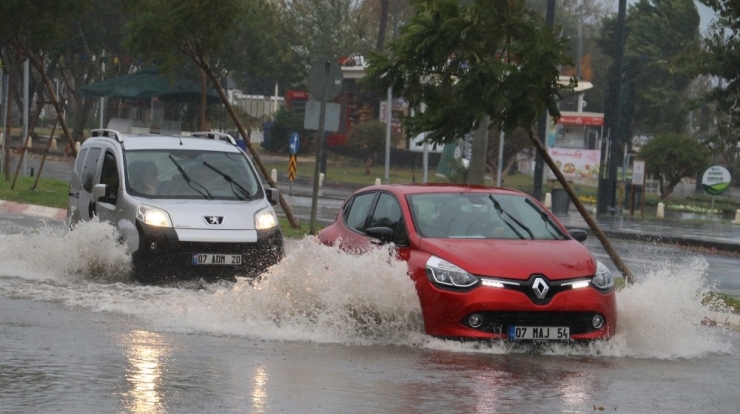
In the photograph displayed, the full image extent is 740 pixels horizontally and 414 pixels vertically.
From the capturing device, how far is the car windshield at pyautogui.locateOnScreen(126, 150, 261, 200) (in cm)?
1520

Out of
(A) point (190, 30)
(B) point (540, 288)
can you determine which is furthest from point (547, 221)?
(A) point (190, 30)

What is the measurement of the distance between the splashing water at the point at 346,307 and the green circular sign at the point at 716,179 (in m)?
25.8

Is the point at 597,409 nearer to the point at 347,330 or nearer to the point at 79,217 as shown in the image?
the point at 347,330

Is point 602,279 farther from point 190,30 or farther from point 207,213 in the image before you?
point 190,30

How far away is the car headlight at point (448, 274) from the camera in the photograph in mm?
10336

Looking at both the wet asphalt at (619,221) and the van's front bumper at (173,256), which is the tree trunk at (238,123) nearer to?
the wet asphalt at (619,221)

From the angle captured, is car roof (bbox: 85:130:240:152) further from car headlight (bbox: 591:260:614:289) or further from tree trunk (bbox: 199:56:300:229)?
car headlight (bbox: 591:260:614:289)

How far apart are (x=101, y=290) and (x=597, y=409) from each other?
22.5 ft

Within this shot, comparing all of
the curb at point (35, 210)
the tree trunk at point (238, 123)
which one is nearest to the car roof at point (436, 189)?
the tree trunk at point (238, 123)

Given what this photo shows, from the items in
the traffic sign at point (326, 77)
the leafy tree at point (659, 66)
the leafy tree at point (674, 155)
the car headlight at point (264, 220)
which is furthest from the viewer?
the leafy tree at point (659, 66)

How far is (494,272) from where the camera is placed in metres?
10.4

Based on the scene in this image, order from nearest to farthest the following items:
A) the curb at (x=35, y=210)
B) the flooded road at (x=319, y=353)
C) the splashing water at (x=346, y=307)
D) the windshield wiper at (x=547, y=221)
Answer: the flooded road at (x=319, y=353), the splashing water at (x=346, y=307), the windshield wiper at (x=547, y=221), the curb at (x=35, y=210)

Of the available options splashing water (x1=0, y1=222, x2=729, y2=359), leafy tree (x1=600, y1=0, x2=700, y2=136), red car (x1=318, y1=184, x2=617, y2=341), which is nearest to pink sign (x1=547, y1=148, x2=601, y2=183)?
leafy tree (x1=600, y1=0, x2=700, y2=136)

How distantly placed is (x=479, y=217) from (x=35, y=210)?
16.6 m
